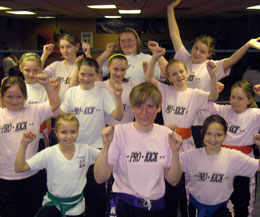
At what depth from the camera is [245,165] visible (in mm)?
2166

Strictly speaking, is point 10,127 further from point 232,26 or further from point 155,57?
point 232,26

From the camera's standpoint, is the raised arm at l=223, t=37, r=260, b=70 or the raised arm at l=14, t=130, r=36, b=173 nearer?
the raised arm at l=14, t=130, r=36, b=173

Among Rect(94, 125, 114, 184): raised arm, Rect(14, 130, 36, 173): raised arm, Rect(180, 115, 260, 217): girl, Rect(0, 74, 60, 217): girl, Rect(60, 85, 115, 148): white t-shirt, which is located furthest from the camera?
Rect(60, 85, 115, 148): white t-shirt

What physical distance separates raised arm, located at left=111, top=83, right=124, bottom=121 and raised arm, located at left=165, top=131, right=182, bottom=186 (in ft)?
1.85

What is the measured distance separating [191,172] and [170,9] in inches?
72.3

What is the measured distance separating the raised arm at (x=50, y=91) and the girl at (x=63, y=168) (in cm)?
23

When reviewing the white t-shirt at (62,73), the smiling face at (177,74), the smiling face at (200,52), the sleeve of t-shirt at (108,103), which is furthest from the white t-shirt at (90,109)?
the smiling face at (200,52)

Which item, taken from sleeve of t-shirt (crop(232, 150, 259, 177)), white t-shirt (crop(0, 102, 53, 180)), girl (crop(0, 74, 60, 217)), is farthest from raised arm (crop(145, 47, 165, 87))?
white t-shirt (crop(0, 102, 53, 180))

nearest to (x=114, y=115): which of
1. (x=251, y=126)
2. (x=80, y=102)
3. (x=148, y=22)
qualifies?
(x=80, y=102)

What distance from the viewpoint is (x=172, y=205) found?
2412mm

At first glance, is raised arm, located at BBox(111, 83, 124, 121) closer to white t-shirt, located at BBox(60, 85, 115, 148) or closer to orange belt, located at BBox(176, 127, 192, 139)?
white t-shirt, located at BBox(60, 85, 115, 148)

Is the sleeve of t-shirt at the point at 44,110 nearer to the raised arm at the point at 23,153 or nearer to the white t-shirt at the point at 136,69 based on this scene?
the raised arm at the point at 23,153

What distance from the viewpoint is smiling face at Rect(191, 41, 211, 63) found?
270cm

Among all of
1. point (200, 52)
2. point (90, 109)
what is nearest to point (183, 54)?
point (200, 52)
